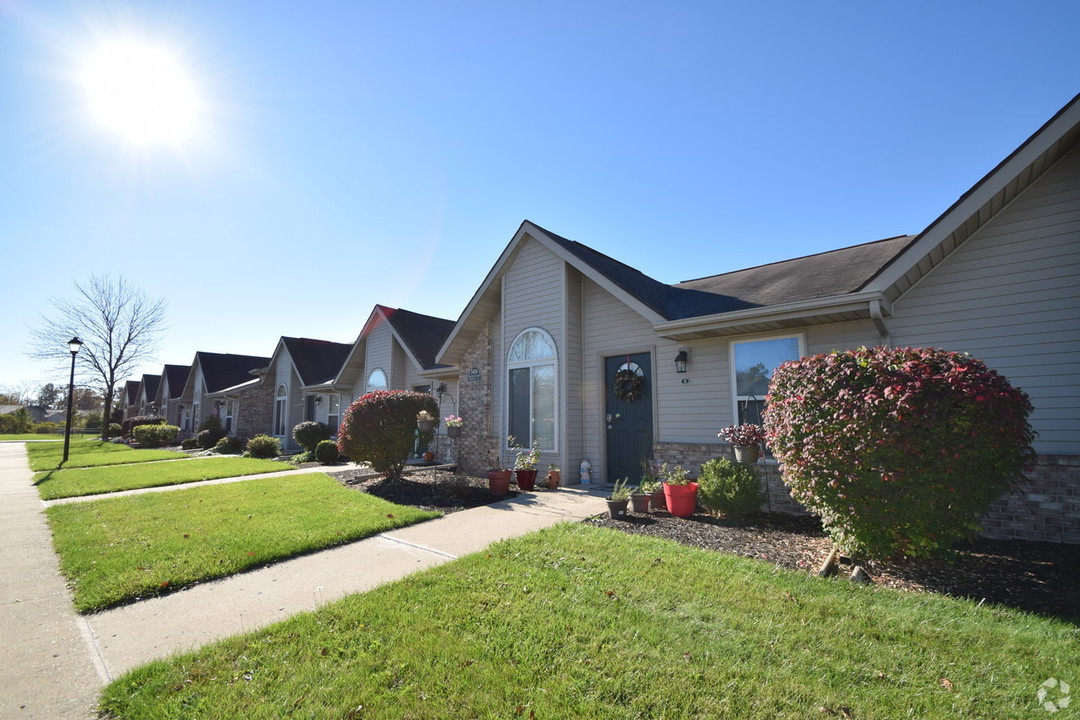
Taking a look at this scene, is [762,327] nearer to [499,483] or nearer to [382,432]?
[499,483]

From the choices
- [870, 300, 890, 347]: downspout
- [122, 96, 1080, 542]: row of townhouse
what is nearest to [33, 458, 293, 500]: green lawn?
[122, 96, 1080, 542]: row of townhouse

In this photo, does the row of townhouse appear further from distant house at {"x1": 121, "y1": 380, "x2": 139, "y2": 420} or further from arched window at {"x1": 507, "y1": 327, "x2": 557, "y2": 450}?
distant house at {"x1": 121, "y1": 380, "x2": 139, "y2": 420}

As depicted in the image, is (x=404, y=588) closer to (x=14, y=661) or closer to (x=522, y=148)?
(x=14, y=661)

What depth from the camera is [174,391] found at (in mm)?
38250

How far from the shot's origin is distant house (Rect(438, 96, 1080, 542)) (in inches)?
229

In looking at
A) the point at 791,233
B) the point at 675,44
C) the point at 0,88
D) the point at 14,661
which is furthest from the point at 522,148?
the point at 14,661

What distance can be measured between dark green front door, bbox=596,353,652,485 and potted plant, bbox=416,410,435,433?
390cm

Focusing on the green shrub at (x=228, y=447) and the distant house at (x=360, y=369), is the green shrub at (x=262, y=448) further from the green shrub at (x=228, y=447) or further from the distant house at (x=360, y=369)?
the green shrub at (x=228, y=447)

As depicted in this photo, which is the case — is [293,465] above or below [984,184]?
below

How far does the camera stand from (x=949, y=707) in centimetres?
243

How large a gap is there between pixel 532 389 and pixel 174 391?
40.7 m

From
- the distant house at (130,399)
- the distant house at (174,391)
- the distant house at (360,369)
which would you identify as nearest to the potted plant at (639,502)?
the distant house at (360,369)

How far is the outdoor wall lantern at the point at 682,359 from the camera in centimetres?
852

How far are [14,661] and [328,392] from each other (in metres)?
18.5
